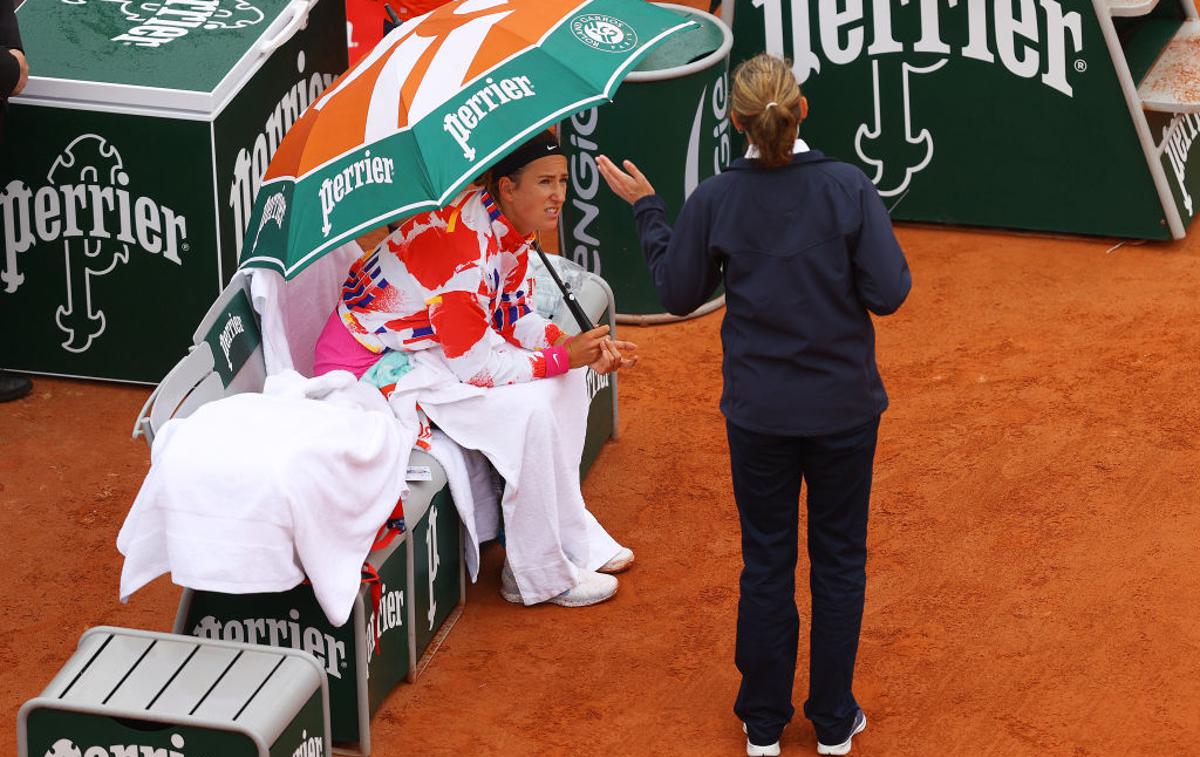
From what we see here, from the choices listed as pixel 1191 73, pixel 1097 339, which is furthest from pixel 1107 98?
pixel 1097 339

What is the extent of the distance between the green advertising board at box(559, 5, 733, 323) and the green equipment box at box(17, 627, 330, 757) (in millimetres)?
3451

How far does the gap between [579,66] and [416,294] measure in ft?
2.82

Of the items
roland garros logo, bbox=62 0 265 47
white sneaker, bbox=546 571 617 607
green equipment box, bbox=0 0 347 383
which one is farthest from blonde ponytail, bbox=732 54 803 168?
roland garros logo, bbox=62 0 265 47

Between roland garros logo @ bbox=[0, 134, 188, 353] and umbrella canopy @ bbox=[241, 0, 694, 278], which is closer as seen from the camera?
umbrella canopy @ bbox=[241, 0, 694, 278]

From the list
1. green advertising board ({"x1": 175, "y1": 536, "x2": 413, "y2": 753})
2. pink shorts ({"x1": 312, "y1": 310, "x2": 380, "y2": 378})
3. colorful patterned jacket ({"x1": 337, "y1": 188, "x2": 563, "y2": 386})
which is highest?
colorful patterned jacket ({"x1": 337, "y1": 188, "x2": 563, "y2": 386})

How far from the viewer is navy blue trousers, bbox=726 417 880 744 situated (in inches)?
189

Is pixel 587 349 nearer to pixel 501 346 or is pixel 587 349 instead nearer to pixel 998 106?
pixel 501 346

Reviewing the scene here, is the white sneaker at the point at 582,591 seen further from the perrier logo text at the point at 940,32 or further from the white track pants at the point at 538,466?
the perrier logo text at the point at 940,32

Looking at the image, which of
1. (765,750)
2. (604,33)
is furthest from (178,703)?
(604,33)

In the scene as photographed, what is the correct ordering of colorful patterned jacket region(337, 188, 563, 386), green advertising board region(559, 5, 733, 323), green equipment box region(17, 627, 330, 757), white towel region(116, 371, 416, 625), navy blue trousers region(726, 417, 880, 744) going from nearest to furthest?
1. green equipment box region(17, 627, 330, 757)
2. navy blue trousers region(726, 417, 880, 744)
3. white towel region(116, 371, 416, 625)
4. colorful patterned jacket region(337, 188, 563, 386)
5. green advertising board region(559, 5, 733, 323)

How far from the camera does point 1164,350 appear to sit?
300 inches

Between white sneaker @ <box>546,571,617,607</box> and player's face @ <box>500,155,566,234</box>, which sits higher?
player's face @ <box>500,155,566,234</box>

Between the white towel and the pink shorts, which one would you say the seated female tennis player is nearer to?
the pink shorts

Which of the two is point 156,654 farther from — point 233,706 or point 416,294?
point 416,294
